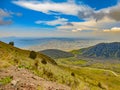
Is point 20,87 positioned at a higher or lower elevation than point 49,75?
higher

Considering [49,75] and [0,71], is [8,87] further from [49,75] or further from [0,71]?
[49,75]

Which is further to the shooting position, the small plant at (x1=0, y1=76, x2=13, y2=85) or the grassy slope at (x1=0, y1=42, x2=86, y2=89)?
the grassy slope at (x1=0, y1=42, x2=86, y2=89)

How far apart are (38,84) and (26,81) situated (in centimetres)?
88

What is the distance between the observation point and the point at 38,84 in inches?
607

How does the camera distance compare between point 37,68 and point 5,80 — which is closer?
point 5,80

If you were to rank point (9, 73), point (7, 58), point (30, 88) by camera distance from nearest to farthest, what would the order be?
point (30, 88) < point (9, 73) < point (7, 58)

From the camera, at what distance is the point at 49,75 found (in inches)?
1206

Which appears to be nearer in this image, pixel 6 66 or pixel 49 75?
pixel 6 66

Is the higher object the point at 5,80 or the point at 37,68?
the point at 5,80

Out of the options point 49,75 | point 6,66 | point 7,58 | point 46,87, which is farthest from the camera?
point 49,75

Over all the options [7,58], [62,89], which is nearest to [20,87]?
[62,89]

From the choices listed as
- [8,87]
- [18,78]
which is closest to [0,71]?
[18,78]

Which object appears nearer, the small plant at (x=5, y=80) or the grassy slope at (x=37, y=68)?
the small plant at (x=5, y=80)

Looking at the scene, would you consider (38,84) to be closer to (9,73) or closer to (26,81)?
(26,81)
